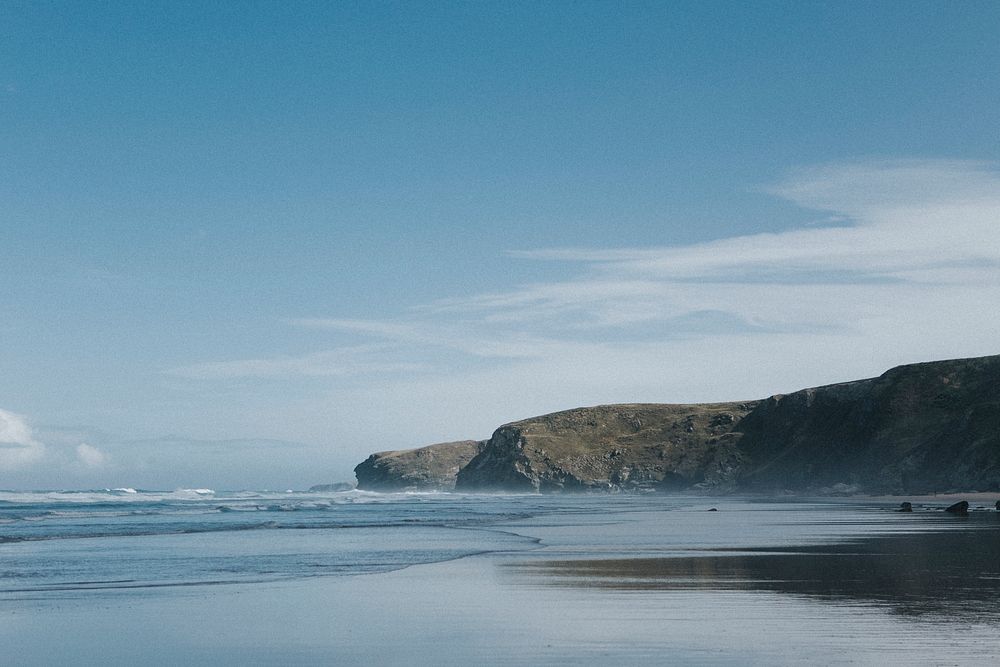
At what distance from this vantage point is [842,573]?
2233 centimetres

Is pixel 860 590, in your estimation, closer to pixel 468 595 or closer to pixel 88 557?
pixel 468 595

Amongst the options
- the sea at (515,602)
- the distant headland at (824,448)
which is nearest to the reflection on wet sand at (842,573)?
the sea at (515,602)

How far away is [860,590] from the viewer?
62.0ft

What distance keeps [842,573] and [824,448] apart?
13282 cm

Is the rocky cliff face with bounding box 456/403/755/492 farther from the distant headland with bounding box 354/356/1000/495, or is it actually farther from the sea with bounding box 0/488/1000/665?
the sea with bounding box 0/488/1000/665

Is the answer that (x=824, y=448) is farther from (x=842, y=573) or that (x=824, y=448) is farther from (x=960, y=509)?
(x=842, y=573)

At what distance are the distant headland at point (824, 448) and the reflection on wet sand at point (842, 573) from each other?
79.0 metres

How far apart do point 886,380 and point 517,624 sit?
144036 millimetres

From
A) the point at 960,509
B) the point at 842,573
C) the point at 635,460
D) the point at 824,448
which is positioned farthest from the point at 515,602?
the point at 635,460

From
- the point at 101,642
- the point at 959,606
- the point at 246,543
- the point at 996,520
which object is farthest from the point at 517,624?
the point at 996,520

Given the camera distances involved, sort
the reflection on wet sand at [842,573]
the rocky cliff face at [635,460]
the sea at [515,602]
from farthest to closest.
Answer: the rocky cliff face at [635,460], the reflection on wet sand at [842,573], the sea at [515,602]

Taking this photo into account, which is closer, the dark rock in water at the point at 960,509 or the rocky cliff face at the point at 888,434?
the dark rock in water at the point at 960,509

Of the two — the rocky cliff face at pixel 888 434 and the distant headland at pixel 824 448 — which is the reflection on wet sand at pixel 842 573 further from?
the distant headland at pixel 824 448

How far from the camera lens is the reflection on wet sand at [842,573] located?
17.5 meters
